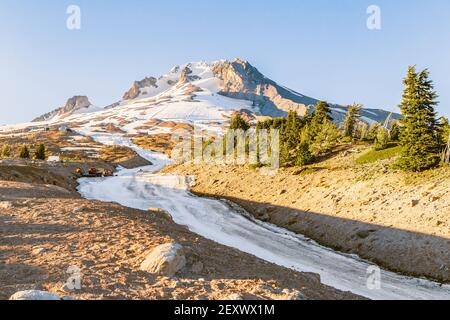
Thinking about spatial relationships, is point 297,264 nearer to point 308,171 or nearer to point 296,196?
point 296,196

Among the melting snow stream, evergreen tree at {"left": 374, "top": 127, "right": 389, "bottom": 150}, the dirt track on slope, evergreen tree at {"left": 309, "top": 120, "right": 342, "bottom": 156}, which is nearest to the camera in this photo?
the melting snow stream

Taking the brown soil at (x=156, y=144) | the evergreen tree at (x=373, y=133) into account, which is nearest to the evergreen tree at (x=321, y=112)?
the evergreen tree at (x=373, y=133)

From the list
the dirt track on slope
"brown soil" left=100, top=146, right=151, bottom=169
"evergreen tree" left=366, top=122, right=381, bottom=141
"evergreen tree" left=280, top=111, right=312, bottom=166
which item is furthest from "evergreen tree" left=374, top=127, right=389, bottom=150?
"brown soil" left=100, top=146, right=151, bottom=169

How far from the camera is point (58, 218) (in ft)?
60.3

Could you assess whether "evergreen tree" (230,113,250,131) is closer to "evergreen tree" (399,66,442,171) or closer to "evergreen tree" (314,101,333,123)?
"evergreen tree" (314,101,333,123)

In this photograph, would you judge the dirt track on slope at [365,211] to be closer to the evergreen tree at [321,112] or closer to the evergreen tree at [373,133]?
the evergreen tree at [373,133]

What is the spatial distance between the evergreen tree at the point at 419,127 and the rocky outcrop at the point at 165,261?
25.1 m

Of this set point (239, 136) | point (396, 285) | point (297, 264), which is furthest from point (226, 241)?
point (239, 136)

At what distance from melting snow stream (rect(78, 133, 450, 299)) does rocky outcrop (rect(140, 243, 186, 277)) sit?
34.0ft

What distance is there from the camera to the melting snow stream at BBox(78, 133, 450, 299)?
1859cm

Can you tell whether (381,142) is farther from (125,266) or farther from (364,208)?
(125,266)

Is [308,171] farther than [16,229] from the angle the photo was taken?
Yes

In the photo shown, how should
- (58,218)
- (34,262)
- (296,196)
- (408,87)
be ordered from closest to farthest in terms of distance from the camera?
(34,262)
(58,218)
(408,87)
(296,196)

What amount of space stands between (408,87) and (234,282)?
2842cm
